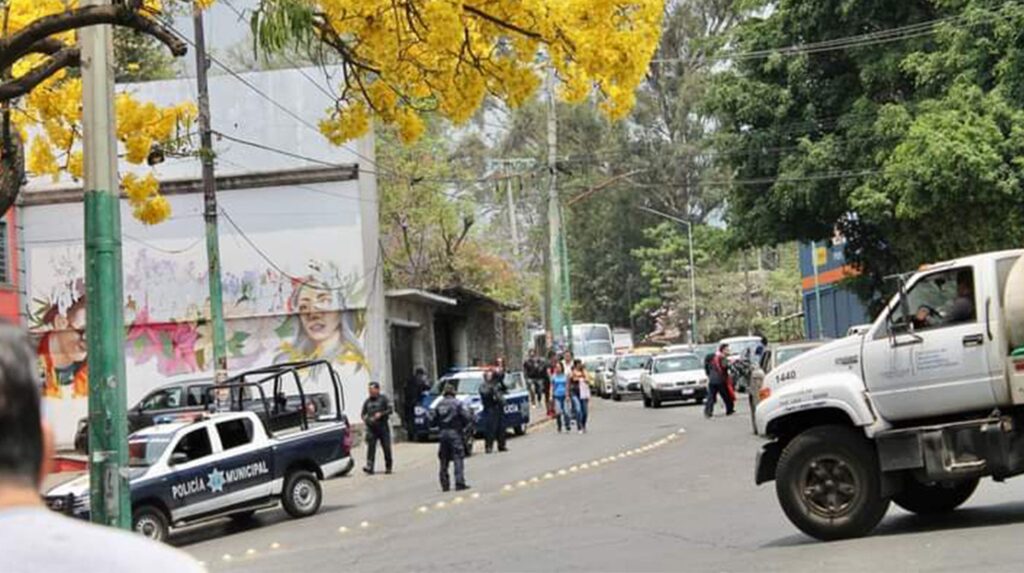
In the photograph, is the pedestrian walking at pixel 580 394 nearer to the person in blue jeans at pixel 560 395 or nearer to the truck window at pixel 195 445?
the person in blue jeans at pixel 560 395

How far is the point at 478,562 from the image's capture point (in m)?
11.2

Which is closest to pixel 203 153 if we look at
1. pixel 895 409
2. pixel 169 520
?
pixel 169 520

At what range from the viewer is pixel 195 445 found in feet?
54.3

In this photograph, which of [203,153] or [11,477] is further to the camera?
[203,153]

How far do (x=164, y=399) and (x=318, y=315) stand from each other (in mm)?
5415

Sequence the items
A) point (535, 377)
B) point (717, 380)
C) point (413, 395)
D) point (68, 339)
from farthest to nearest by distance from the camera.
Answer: point (535, 377)
point (413, 395)
point (68, 339)
point (717, 380)

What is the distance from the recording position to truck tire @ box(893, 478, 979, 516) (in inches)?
463

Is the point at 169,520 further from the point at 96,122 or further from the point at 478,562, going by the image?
the point at 96,122

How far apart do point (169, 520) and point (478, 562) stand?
19.9 ft

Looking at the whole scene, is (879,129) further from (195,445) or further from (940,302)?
(940,302)

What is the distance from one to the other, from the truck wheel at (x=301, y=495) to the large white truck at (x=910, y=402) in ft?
27.4

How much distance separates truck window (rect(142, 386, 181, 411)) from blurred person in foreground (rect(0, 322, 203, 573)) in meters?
24.8

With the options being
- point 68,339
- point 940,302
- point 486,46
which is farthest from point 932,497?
point 68,339

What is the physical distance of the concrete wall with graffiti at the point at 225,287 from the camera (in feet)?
101
